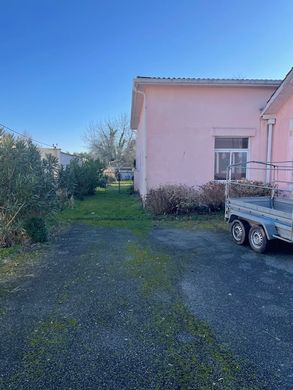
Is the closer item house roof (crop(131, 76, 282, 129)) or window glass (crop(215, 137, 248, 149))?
house roof (crop(131, 76, 282, 129))

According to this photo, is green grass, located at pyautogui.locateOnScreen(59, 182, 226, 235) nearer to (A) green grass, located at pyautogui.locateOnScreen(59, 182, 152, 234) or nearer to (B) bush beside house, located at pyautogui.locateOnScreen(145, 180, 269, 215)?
(A) green grass, located at pyautogui.locateOnScreen(59, 182, 152, 234)

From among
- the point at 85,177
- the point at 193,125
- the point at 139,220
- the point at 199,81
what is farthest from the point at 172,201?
the point at 85,177

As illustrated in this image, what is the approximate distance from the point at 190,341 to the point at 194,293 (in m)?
1.22

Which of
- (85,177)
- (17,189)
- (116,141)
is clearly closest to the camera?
(17,189)

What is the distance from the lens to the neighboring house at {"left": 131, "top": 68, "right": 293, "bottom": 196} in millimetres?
10594

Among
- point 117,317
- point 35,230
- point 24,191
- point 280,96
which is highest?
point 280,96

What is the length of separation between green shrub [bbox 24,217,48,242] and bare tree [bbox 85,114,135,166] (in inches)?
1351

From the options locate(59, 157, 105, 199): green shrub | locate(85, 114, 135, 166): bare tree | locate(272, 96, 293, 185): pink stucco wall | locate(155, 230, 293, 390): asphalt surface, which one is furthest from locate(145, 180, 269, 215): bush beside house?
locate(85, 114, 135, 166): bare tree

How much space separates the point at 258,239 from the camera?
605cm

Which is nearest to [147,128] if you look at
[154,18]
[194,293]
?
[154,18]

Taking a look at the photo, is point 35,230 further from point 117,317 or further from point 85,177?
point 85,177

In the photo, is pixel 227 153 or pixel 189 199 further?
pixel 227 153

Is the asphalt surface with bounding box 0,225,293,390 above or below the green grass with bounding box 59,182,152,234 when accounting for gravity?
below

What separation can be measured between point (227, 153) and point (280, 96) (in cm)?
268
